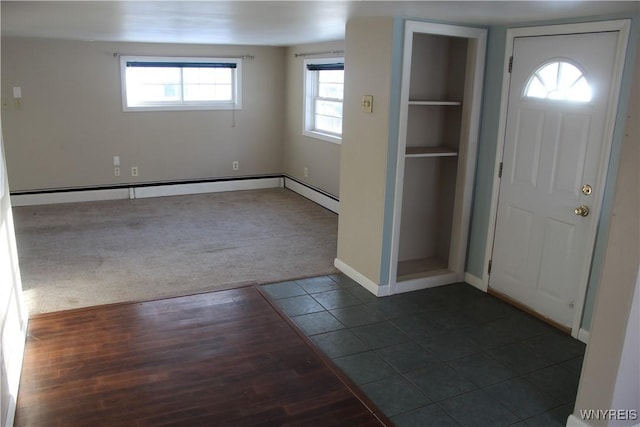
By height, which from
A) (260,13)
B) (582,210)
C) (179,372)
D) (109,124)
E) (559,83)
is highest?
(260,13)

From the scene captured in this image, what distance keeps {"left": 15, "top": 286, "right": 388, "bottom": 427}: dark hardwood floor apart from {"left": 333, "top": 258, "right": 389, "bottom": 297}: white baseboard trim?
812 millimetres

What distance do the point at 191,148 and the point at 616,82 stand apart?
533 cm

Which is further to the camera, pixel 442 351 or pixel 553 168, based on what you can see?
pixel 553 168

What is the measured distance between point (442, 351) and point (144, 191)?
16.1ft

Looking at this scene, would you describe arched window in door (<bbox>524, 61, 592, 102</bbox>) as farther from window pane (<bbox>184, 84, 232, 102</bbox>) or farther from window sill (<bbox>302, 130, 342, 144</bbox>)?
window pane (<bbox>184, 84, 232, 102</bbox>)

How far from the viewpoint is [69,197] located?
6.55m

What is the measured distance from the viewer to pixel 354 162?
13.7 feet

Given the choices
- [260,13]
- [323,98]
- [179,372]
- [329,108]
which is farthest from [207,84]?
[179,372]

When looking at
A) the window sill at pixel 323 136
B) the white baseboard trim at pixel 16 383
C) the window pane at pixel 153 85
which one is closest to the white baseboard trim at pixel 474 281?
the window sill at pixel 323 136

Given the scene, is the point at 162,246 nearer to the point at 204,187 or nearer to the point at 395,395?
the point at 204,187

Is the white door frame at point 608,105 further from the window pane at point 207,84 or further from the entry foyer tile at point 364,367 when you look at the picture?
the window pane at point 207,84

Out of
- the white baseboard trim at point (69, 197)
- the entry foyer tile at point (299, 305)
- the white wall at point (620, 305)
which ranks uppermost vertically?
the white wall at point (620, 305)

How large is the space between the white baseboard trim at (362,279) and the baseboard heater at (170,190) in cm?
195

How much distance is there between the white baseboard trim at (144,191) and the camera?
6410mm
